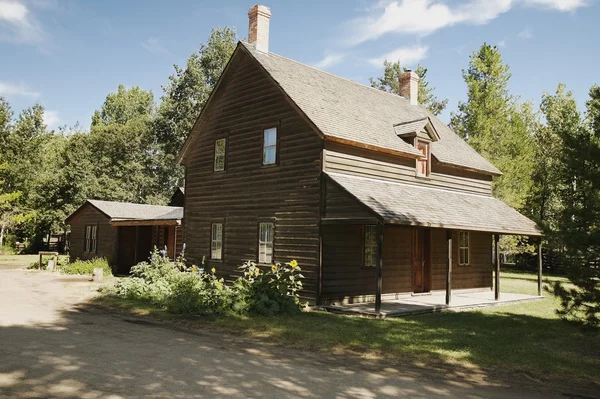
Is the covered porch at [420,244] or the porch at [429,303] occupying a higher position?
the covered porch at [420,244]

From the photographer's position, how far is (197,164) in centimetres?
2111

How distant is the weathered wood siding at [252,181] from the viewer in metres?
16.0

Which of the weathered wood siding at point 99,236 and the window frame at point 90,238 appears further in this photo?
the window frame at point 90,238

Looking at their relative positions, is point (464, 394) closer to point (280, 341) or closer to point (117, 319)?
point (280, 341)

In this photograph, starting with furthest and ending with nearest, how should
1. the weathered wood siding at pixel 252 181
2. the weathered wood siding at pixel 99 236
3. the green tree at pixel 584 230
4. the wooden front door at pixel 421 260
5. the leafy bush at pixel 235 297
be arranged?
the weathered wood siding at pixel 99 236
the wooden front door at pixel 421 260
the weathered wood siding at pixel 252 181
the leafy bush at pixel 235 297
the green tree at pixel 584 230

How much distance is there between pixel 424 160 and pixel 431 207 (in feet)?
11.4

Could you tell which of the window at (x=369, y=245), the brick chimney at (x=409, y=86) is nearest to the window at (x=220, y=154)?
the window at (x=369, y=245)

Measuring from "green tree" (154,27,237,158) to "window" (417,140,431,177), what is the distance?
31.5m

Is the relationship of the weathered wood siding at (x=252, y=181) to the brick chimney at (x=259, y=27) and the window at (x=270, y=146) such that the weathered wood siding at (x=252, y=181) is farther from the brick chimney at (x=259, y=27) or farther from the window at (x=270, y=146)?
the brick chimney at (x=259, y=27)

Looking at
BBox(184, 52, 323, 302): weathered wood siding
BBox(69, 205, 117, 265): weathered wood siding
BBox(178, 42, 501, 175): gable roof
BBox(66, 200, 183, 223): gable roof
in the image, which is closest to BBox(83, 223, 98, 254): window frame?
BBox(69, 205, 117, 265): weathered wood siding

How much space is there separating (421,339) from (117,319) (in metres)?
7.41

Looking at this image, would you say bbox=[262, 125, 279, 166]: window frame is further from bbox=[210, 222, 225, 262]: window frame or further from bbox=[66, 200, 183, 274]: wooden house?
bbox=[66, 200, 183, 274]: wooden house

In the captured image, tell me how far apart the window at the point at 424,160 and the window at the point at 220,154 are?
774cm

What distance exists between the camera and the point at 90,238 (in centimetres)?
3064
